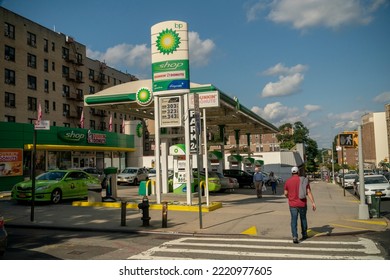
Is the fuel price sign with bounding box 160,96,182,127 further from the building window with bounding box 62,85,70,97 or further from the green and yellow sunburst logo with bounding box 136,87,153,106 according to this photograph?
the building window with bounding box 62,85,70,97

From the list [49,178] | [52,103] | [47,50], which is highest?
[47,50]

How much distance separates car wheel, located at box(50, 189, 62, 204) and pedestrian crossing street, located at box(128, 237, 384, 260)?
9684 millimetres

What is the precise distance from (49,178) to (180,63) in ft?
27.4

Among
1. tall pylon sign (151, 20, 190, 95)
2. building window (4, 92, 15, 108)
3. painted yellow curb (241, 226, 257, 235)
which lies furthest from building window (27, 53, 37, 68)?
painted yellow curb (241, 226, 257, 235)

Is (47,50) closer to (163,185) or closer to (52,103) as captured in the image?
(52,103)

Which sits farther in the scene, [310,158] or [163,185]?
[310,158]

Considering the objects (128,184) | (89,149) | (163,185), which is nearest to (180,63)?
(163,185)

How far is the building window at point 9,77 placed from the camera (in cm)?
4257

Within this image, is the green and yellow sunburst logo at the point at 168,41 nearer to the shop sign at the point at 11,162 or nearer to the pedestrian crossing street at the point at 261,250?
the pedestrian crossing street at the point at 261,250

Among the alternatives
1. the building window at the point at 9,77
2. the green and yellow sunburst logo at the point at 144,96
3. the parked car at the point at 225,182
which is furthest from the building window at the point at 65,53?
the green and yellow sunburst logo at the point at 144,96

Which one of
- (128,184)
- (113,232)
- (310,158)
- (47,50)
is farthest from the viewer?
(310,158)

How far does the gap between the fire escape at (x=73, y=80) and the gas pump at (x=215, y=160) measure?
28737mm

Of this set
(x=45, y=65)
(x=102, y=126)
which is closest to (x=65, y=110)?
(x=45, y=65)

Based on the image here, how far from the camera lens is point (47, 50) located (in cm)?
4950
